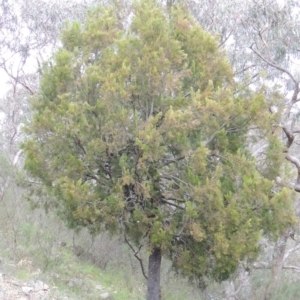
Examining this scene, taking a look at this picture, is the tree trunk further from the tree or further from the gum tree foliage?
the gum tree foliage

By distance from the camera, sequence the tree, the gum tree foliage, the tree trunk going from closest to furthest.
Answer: the tree, the tree trunk, the gum tree foliage

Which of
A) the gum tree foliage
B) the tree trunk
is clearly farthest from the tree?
the gum tree foliage

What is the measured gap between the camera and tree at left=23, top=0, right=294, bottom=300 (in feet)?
20.6

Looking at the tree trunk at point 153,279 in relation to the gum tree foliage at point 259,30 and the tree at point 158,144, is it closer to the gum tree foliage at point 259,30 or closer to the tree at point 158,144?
the tree at point 158,144

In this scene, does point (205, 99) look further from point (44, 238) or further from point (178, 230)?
Result: point (44, 238)

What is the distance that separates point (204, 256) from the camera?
687cm

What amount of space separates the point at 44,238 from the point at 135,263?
3.01 m

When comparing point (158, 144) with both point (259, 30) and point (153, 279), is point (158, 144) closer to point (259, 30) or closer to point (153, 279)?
point (153, 279)

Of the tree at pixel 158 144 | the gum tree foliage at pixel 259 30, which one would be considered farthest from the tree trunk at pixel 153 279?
the gum tree foliage at pixel 259 30

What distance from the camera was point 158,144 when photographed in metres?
6.11

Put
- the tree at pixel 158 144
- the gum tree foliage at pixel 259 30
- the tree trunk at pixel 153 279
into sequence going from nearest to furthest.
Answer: the tree at pixel 158 144
the tree trunk at pixel 153 279
the gum tree foliage at pixel 259 30

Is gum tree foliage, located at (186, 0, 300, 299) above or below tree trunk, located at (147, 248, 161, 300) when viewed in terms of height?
above

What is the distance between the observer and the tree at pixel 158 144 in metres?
6.29

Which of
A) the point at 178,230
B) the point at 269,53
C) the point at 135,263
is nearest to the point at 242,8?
the point at 269,53
